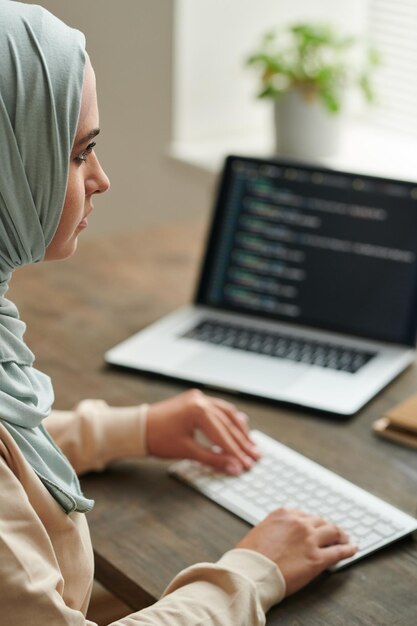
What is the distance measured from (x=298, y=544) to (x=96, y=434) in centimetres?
37

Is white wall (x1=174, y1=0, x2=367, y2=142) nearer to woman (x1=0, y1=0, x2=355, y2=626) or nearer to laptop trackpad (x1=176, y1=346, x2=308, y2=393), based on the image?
laptop trackpad (x1=176, y1=346, x2=308, y2=393)

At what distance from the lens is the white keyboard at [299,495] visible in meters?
1.31

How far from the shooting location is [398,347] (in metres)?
1.79

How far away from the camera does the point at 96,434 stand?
1479 mm

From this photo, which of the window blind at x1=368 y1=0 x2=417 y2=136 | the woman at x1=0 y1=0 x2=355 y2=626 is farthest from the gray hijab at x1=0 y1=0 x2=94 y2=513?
the window blind at x1=368 y1=0 x2=417 y2=136

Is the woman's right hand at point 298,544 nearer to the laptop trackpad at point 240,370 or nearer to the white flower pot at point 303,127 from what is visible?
the laptop trackpad at point 240,370

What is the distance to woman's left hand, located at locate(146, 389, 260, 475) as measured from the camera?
1.47 metres

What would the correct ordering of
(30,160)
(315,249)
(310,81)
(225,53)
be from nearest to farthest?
1. (30,160)
2. (315,249)
3. (310,81)
4. (225,53)

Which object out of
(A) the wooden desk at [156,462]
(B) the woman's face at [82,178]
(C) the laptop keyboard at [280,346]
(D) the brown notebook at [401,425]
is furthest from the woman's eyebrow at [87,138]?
(C) the laptop keyboard at [280,346]

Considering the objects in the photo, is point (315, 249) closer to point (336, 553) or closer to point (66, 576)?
point (336, 553)

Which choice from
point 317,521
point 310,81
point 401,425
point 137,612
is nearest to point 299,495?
point 317,521

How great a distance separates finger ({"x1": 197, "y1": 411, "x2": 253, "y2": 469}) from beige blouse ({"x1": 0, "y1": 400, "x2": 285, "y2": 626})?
0.26 metres

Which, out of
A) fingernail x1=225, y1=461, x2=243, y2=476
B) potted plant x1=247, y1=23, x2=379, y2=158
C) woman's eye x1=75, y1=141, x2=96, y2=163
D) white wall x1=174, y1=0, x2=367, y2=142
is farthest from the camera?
white wall x1=174, y1=0, x2=367, y2=142

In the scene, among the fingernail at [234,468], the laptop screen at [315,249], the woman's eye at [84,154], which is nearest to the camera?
the woman's eye at [84,154]
